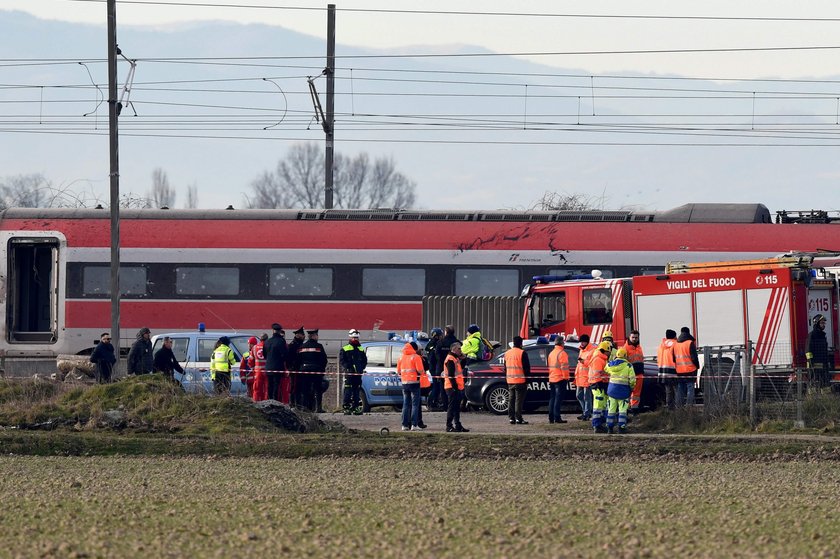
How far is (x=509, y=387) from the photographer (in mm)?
23688

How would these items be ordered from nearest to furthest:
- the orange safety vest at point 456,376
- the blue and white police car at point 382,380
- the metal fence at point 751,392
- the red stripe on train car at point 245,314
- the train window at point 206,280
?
1. the metal fence at point 751,392
2. the orange safety vest at point 456,376
3. the blue and white police car at point 382,380
4. the red stripe on train car at point 245,314
5. the train window at point 206,280

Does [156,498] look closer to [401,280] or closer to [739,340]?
[739,340]

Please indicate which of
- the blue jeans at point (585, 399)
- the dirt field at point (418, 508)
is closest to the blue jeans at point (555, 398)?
the blue jeans at point (585, 399)

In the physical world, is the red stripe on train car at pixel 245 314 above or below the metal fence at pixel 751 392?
above

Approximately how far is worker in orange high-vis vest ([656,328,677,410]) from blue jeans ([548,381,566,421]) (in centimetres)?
166

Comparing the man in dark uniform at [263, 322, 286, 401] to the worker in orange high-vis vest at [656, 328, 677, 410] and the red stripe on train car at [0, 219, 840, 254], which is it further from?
the red stripe on train car at [0, 219, 840, 254]

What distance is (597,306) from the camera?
2997 centimetres

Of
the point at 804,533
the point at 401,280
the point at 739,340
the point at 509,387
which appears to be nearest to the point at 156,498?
the point at 804,533

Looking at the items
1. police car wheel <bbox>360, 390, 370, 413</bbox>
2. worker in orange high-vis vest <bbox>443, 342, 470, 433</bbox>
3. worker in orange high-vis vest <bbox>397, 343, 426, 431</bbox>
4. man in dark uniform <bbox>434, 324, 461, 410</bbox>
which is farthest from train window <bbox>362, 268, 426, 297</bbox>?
worker in orange high-vis vest <bbox>443, 342, 470, 433</bbox>

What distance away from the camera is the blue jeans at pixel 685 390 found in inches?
901

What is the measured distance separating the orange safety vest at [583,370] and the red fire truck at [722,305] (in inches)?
154

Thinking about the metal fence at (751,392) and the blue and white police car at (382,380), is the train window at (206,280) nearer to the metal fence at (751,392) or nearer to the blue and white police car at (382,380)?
the blue and white police car at (382,380)

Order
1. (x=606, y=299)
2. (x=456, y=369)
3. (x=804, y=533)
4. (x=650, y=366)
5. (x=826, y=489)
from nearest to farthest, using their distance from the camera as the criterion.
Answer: (x=804, y=533)
(x=826, y=489)
(x=456, y=369)
(x=650, y=366)
(x=606, y=299)

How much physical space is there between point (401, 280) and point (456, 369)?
40.9ft
